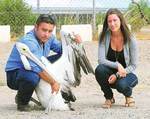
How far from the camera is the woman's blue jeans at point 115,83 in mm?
7391

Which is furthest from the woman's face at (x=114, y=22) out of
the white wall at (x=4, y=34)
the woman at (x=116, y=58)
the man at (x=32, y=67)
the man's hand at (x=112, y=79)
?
the white wall at (x=4, y=34)

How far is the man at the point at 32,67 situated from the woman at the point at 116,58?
0.45 meters

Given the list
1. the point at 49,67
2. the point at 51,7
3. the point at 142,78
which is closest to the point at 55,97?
the point at 49,67

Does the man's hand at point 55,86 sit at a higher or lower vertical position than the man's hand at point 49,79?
lower

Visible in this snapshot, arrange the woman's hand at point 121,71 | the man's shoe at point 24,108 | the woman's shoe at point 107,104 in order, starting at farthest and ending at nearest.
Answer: the woman's shoe at point 107,104 → the woman's hand at point 121,71 → the man's shoe at point 24,108

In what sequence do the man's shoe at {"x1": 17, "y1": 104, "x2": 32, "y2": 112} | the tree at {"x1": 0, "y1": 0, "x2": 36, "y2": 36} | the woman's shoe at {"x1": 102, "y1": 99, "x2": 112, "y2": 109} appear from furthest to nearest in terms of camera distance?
the tree at {"x1": 0, "y1": 0, "x2": 36, "y2": 36} < the woman's shoe at {"x1": 102, "y1": 99, "x2": 112, "y2": 109} < the man's shoe at {"x1": 17, "y1": 104, "x2": 32, "y2": 112}

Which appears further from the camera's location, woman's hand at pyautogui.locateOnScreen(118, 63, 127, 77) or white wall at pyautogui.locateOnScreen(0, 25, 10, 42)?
white wall at pyautogui.locateOnScreen(0, 25, 10, 42)

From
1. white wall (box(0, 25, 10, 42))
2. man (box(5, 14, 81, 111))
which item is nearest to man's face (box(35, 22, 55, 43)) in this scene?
man (box(5, 14, 81, 111))

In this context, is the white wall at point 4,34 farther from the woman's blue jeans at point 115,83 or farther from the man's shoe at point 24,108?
the man's shoe at point 24,108

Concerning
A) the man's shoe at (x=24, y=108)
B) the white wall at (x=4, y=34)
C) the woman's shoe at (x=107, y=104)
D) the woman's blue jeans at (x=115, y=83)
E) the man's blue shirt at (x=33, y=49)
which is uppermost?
the man's blue shirt at (x=33, y=49)

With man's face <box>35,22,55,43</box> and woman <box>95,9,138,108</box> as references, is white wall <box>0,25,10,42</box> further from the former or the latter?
man's face <box>35,22,55,43</box>

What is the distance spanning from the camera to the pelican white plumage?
6938 millimetres

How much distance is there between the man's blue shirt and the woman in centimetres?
55

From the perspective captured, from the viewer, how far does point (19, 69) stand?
709 centimetres
